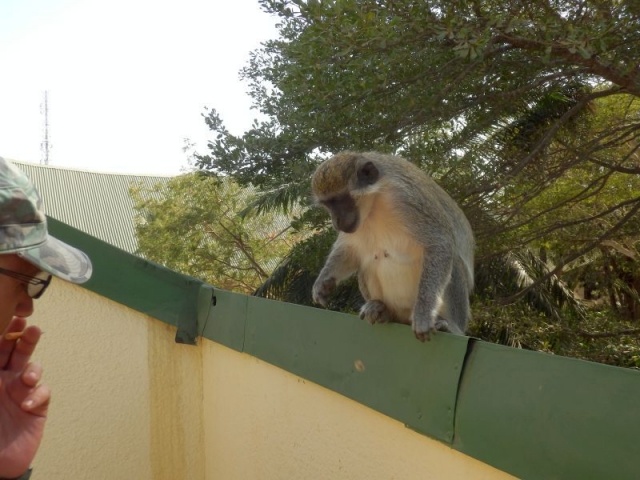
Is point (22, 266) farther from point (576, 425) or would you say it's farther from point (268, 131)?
point (268, 131)

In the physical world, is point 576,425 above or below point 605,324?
above

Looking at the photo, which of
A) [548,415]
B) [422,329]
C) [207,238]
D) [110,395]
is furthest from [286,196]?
[207,238]

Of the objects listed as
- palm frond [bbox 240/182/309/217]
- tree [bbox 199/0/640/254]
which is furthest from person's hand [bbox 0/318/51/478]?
palm frond [bbox 240/182/309/217]

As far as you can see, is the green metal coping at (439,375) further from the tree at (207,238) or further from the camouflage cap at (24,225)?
the tree at (207,238)

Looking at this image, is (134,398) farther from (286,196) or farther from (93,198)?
(93,198)

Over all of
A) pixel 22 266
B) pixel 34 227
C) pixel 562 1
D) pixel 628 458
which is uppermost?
pixel 562 1

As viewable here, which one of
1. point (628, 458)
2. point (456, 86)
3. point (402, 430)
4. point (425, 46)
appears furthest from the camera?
point (456, 86)

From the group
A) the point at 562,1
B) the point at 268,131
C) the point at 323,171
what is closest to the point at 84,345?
the point at 323,171

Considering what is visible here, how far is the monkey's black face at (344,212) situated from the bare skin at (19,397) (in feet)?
6.84

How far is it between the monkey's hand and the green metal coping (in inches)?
20.4

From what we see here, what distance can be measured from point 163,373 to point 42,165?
22407 mm

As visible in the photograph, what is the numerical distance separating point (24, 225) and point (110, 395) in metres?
2.29

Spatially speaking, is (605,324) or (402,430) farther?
(605,324)

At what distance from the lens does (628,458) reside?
1433mm
